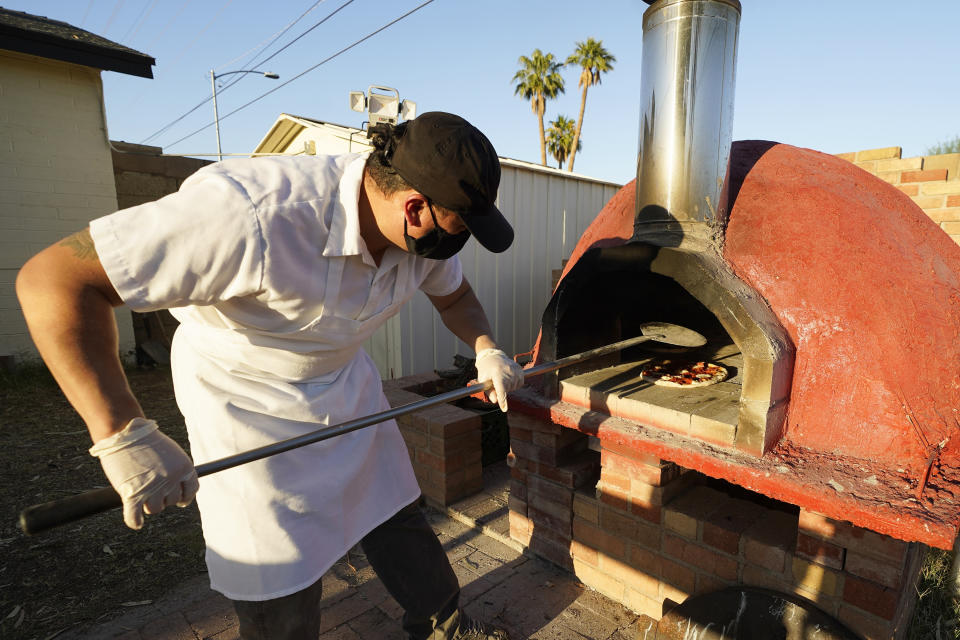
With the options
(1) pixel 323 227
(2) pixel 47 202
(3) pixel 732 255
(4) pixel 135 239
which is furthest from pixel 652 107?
(2) pixel 47 202

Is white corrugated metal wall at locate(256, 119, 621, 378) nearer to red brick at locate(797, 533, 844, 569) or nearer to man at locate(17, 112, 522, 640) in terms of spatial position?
man at locate(17, 112, 522, 640)

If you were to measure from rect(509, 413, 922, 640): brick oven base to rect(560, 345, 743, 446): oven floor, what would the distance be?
0.79 feet

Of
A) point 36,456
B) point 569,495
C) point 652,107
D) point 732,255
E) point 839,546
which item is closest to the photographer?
point 839,546

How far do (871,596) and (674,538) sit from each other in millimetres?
725

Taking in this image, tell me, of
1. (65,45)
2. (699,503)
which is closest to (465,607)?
(699,503)

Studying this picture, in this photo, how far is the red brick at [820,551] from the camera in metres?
1.83

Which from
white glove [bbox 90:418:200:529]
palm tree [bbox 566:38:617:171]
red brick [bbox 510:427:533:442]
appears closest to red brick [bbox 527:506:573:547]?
red brick [bbox 510:427:533:442]

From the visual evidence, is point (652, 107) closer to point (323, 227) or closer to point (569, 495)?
point (323, 227)

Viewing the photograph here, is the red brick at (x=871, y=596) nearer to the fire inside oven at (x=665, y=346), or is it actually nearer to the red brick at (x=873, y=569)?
the red brick at (x=873, y=569)

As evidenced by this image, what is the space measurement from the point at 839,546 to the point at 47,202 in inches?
357

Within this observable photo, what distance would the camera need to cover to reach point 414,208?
168 centimetres

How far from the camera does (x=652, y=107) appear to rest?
2330 millimetres

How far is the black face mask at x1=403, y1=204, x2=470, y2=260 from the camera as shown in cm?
172

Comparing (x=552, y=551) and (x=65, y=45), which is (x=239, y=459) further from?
(x=65, y=45)
